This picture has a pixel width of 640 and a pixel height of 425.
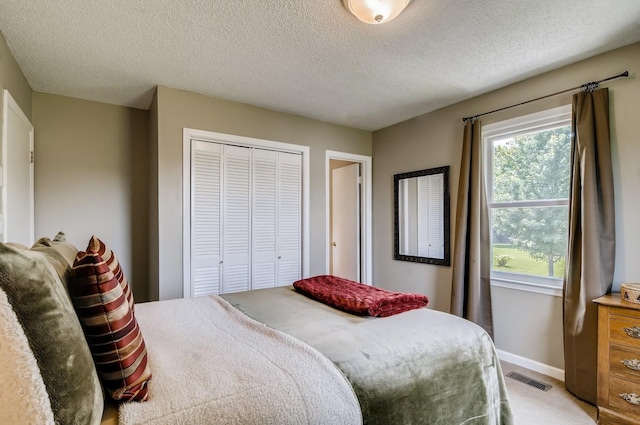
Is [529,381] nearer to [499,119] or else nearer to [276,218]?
[499,119]

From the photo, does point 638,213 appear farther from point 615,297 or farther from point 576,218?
point 615,297

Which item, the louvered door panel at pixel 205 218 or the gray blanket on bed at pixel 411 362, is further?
the louvered door panel at pixel 205 218

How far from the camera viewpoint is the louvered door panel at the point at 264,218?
11.2 feet

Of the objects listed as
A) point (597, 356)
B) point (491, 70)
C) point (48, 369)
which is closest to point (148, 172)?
point (48, 369)

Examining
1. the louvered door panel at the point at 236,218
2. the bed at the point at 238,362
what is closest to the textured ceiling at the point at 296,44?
the louvered door panel at the point at 236,218

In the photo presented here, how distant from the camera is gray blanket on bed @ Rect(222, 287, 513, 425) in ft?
3.81

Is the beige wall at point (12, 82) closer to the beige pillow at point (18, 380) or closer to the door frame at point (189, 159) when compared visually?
the door frame at point (189, 159)

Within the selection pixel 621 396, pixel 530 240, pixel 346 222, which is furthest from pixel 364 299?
pixel 346 222

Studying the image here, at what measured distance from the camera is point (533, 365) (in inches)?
106

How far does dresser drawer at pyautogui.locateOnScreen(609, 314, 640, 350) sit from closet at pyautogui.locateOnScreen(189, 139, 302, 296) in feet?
8.86

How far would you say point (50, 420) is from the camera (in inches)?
26.7

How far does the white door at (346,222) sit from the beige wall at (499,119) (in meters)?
0.27

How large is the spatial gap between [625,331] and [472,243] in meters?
1.23

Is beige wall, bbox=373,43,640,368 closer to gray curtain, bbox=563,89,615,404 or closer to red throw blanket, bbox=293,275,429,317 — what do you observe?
gray curtain, bbox=563,89,615,404
